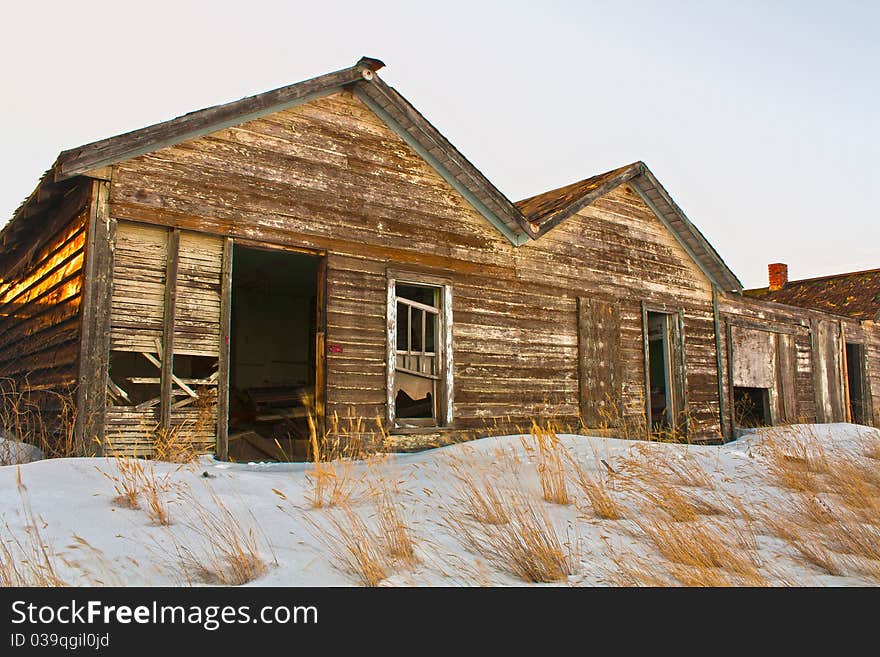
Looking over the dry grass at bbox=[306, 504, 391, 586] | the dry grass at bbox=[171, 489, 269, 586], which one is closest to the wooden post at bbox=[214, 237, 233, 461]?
the dry grass at bbox=[171, 489, 269, 586]

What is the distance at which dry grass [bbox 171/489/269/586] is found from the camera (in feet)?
12.7

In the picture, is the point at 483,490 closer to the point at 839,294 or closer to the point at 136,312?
the point at 136,312

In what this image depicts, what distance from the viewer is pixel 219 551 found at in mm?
4230

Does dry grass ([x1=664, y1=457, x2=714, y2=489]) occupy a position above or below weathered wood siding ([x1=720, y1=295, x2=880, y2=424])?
below

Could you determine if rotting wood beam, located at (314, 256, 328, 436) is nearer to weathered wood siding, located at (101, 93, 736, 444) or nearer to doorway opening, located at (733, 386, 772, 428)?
weathered wood siding, located at (101, 93, 736, 444)

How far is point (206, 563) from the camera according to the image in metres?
4.02

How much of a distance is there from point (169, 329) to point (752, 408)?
1507 cm

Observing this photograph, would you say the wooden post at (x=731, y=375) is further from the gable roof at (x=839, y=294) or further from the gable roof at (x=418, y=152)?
the gable roof at (x=839, y=294)

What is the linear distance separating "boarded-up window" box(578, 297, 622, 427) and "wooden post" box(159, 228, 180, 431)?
6.82m

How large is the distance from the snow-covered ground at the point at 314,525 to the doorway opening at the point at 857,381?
15.2m
